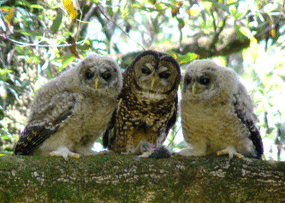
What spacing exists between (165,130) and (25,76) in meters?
2.14

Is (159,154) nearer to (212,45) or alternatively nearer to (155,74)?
(155,74)

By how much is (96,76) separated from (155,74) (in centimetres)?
54

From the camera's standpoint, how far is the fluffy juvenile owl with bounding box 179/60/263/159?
9.64 feet

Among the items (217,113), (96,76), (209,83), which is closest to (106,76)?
(96,76)

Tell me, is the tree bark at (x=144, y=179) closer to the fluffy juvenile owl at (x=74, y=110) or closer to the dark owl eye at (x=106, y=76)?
the fluffy juvenile owl at (x=74, y=110)

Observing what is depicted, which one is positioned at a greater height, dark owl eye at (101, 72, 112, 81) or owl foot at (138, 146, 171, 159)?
dark owl eye at (101, 72, 112, 81)

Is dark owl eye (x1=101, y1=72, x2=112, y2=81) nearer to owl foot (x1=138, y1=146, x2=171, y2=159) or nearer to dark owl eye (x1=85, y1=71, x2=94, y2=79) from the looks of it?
dark owl eye (x1=85, y1=71, x2=94, y2=79)

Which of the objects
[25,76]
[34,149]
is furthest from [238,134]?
[25,76]

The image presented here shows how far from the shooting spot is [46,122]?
2.93 metres

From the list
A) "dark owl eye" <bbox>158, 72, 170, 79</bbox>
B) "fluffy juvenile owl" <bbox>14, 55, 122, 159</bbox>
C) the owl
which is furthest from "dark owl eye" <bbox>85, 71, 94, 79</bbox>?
"dark owl eye" <bbox>158, 72, 170, 79</bbox>

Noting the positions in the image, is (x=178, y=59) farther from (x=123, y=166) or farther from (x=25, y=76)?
(x=25, y=76)

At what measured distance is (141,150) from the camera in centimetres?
306

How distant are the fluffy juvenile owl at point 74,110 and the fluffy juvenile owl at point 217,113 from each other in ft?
2.22

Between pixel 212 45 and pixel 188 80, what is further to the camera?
pixel 212 45
